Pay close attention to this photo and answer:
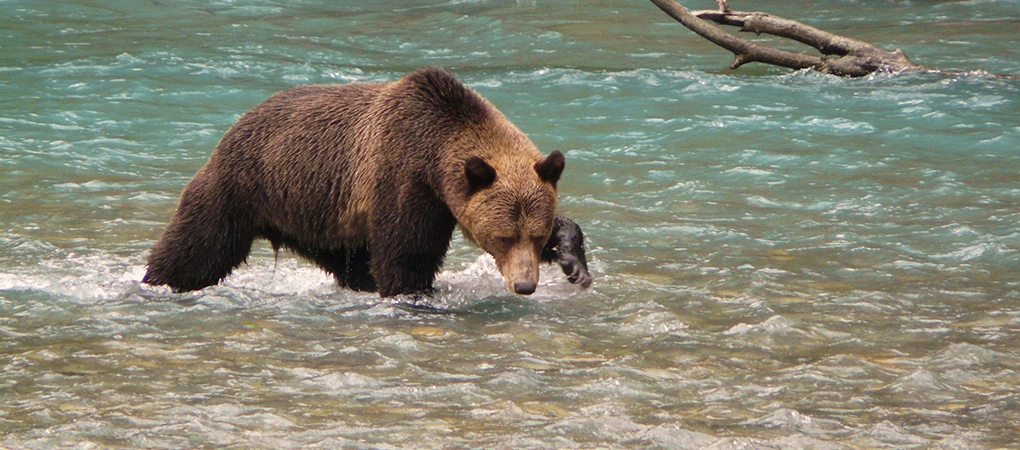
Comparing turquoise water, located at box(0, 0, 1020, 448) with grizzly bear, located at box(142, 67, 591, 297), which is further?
grizzly bear, located at box(142, 67, 591, 297)

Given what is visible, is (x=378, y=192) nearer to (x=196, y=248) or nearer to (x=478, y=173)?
(x=478, y=173)

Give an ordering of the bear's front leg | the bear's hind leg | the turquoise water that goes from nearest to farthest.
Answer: the turquoise water, the bear's front leg, the bear's hind leg

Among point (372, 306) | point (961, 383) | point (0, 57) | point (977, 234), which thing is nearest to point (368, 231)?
point (372, 306)

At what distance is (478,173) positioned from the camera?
6.09 m

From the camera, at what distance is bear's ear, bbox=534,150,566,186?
241 inches

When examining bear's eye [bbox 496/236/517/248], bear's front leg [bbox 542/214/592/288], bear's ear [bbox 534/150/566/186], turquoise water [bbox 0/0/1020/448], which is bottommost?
turquoise water [bbox 0/0/1020/448]

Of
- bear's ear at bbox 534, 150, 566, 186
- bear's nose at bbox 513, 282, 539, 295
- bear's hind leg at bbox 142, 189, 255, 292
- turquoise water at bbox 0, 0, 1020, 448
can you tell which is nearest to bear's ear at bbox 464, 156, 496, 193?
bear's ear at bbox 534, 150, 566, 186

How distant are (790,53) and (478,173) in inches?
374

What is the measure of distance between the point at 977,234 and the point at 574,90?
7.26 m

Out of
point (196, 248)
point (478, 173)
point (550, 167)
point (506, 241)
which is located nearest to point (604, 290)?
point (506, 241)

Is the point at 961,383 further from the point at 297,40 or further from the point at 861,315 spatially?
the point at 297,40

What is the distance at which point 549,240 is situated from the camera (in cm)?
680

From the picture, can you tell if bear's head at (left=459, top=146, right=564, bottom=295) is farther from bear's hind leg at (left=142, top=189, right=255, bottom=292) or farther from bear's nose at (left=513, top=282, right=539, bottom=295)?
bear's hind leg at (left=142, top=189, right=255, bottom=292)

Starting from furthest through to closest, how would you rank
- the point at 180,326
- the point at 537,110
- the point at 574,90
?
the point at 574,90
the point at 537,110
the point at 180,326
